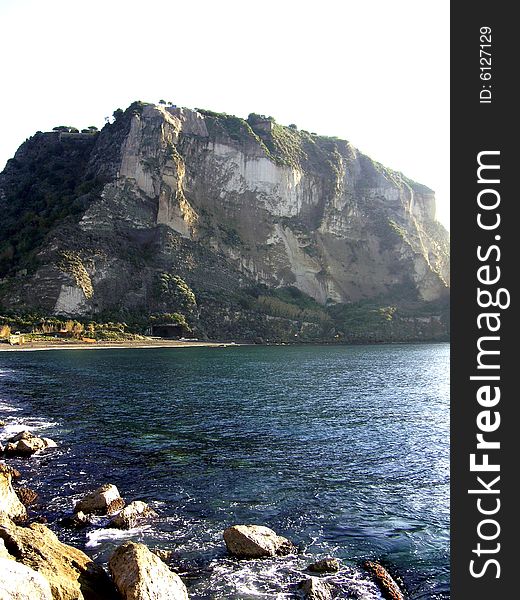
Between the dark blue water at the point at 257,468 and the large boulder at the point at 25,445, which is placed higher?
the large boulder at the point at 25,445

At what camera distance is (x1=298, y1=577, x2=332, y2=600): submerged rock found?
43.7 ft

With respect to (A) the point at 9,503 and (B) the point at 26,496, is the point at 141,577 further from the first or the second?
(B) the point at 26,496

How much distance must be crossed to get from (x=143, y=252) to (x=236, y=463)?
12580 cm

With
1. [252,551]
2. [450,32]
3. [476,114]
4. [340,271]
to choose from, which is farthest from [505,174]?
[340,271]

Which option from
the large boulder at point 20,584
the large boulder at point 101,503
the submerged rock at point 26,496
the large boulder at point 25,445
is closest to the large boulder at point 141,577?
the large boulder at point 20,584

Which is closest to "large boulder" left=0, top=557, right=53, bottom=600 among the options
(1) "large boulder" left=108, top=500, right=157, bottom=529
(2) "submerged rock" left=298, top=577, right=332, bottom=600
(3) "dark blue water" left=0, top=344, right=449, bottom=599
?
(3) "dark blue water" left=0, top=344, right=449, bottom=599

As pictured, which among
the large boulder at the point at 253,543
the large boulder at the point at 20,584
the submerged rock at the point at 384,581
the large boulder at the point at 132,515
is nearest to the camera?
the large boulder at the point at 20,584

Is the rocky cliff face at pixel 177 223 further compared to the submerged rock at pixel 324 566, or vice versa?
the rocky cliff face at pixel 177 223

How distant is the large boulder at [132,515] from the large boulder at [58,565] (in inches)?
200

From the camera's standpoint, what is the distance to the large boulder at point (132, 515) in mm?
17766

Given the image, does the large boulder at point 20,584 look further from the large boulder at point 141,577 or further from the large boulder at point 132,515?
the large boulder at point 132,515

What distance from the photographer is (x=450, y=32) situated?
10656 millimetres

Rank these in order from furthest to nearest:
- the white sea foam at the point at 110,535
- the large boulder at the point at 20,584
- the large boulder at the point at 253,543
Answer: the white sea foam at the point at 110,535, the large boulder at the point at 253,543, the large boulder at the point at 20,584

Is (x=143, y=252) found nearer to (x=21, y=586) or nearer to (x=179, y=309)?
(x=179, y=309)
